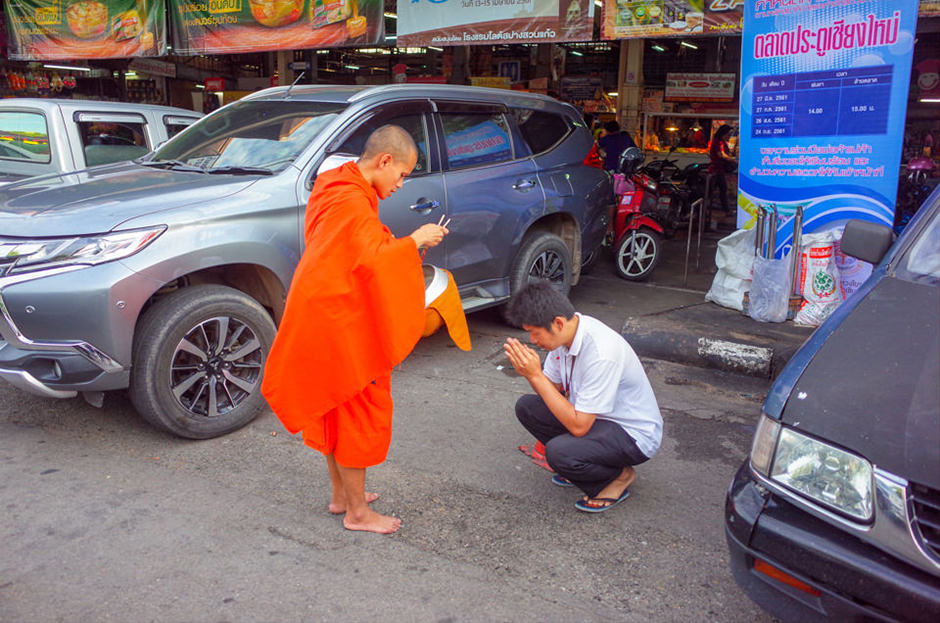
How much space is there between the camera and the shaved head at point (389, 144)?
2.89m

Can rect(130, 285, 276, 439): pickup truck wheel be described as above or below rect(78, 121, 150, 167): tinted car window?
below

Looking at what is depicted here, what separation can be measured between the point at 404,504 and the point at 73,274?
188cm

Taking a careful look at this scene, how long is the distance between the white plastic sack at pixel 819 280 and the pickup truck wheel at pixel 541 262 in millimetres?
1882

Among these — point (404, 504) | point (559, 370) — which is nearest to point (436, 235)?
point (559, 370)

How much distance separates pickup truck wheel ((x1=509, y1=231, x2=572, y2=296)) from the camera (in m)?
5.71

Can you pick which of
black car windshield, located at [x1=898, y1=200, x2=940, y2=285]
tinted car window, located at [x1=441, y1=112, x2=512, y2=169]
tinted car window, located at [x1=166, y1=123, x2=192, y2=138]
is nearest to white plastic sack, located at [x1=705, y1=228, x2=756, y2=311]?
tinted car window, located at [x1=441, y1=112, x2=512, y2=169]

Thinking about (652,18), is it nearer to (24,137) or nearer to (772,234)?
(772,234)

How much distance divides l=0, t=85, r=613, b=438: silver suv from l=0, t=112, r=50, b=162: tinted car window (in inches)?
75.9

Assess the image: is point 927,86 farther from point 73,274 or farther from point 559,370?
point 73,274

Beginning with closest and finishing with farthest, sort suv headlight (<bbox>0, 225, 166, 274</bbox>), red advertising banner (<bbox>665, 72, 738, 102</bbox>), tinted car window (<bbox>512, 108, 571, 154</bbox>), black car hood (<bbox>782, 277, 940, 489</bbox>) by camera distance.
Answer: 1. black car hood (<bbox>782, 277, 940, 489</bbox>)
2. suv headlight (<bbox>0, 225, 166, 274</bbox>)
3. tinted car window (<bbox>512, 108, 571, 154</bbox>)
4. red advertising banner (<bbox>665, 72, 738, 102</bbox>)

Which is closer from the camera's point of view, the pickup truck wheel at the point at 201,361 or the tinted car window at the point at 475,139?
the pickup truck wheel at the point at 201,361

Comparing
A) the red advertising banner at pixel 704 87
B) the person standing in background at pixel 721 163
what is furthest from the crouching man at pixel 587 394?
the red advertising banner at pixel 704 87

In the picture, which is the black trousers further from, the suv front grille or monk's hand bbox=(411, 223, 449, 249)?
the suv front grille

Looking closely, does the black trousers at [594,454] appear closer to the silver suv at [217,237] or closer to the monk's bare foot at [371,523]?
the monk's bare foot at [371,523]
